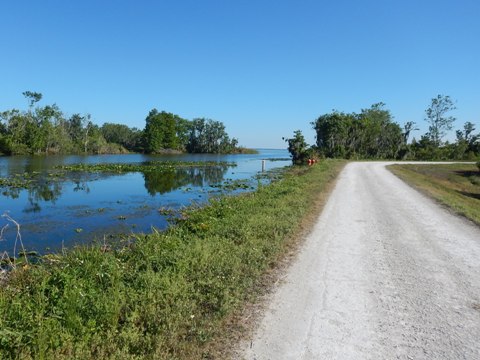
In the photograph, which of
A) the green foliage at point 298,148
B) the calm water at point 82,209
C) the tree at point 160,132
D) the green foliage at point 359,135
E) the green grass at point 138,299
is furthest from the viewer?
the tree at point 160,132

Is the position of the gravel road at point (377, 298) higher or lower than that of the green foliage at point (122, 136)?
lower

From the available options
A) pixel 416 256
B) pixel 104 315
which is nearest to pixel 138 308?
pixel 104 315

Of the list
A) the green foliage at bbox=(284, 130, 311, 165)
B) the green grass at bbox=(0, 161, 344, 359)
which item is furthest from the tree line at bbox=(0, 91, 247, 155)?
the green grass at bbox=(0, 161, 344, 359)

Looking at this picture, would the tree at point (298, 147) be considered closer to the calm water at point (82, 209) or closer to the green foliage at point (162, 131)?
the calm water at point (82, 209)

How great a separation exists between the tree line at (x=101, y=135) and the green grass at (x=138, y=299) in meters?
85.1

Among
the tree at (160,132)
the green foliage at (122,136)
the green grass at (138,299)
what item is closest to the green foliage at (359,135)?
the tree at (160,132)

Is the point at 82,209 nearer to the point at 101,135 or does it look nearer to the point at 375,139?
the point at 375,139

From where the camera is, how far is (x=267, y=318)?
5.34 m

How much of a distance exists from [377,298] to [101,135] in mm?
119852

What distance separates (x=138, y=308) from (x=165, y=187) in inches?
952

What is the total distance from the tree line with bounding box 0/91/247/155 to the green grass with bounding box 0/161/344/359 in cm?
8511

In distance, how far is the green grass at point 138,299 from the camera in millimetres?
4223

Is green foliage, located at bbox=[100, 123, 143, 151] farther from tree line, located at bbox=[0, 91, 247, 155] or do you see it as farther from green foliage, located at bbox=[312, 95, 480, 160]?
green foliage, located at bbox=[312, 95, 480, 160]

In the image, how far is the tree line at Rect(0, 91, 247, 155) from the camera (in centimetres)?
8462
